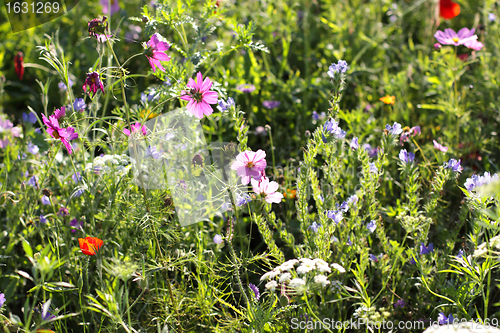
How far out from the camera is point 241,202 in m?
1.40

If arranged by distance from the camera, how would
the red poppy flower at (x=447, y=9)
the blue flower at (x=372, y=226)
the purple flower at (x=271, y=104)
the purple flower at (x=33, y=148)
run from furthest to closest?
the red poppy flower at (x=447, y=9) < the purple flower at (x=271, y=104) < the purple flower at (x=33, y=148) < the blue flower at (x=372, y=226)

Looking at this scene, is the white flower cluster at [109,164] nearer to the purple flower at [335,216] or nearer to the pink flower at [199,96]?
the pink flower at [199,96]

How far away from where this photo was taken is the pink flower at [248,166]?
3.95 ft

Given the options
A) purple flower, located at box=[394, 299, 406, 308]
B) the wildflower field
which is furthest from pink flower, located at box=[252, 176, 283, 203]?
purple flower, located at box=[394, 299, 406, 308]

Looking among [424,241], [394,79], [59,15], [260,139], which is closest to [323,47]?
[394,79]

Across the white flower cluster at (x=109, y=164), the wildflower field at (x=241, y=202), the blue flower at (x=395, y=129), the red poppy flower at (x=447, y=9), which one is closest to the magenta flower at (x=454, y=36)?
the wildflower field at (x=241, y=202)

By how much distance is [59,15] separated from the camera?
115 inches

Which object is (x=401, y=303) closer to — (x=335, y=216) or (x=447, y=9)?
(x=335, y=216)

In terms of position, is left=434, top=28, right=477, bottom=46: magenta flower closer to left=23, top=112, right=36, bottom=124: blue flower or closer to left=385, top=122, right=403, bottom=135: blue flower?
left=385, top=122, right=403, bottom=135: blue flower

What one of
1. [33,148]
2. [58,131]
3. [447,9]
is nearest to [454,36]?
[447,9]

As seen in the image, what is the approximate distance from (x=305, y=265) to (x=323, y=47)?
182cm

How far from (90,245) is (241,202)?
0.52m

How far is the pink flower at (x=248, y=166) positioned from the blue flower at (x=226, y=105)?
21cm

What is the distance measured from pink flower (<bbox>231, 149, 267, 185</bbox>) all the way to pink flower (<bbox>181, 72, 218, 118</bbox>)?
0.18m
